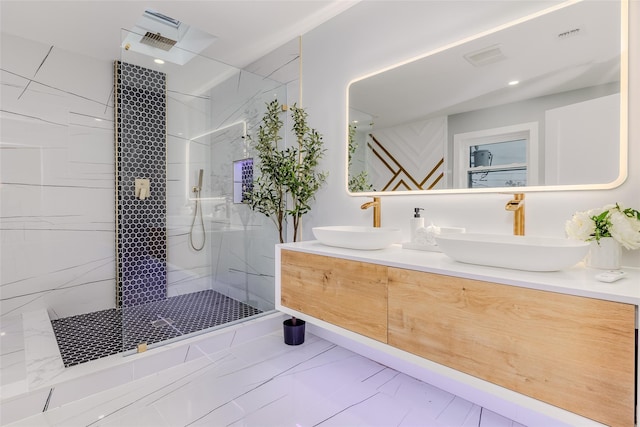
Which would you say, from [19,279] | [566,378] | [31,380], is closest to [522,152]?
[566,378]

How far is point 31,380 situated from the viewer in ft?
5.70

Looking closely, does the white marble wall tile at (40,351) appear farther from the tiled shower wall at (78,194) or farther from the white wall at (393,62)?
the white wall at (393,62)

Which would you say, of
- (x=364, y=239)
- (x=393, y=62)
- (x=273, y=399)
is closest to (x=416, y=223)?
(x=364, y=239)

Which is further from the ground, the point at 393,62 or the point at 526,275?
the point at 393,62

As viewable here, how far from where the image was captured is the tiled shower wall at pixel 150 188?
2588 mm

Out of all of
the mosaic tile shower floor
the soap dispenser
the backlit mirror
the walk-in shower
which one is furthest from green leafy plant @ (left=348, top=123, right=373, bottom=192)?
the mosaic tile shower floor

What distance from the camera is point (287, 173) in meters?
2.46

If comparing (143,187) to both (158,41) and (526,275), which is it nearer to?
(158,41)

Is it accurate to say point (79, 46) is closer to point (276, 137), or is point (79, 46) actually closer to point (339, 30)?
point (276, 137)

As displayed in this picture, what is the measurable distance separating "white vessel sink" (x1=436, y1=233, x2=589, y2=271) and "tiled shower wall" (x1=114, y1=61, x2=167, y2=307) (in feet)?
7.49

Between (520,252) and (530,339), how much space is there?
0.95 feet

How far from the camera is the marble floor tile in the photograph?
1.62 meters

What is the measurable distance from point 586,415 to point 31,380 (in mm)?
2498

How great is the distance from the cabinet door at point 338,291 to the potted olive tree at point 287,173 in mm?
567
